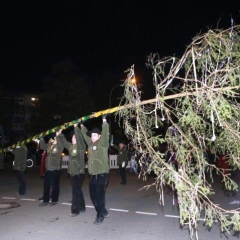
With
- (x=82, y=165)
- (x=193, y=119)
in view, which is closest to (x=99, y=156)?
(x=82, y=165)

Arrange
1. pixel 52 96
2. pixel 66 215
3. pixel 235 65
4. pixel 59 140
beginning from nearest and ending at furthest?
pixel 235 65
pixel 66 215
pixel 59 140
pixel 52 96

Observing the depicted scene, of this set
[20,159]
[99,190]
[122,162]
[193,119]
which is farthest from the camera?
[122,162]

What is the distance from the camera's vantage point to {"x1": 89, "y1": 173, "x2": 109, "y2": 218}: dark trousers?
25.7 feet

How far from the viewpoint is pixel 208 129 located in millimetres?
5230

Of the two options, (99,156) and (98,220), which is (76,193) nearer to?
(98,220)

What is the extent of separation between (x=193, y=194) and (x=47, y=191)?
587cm

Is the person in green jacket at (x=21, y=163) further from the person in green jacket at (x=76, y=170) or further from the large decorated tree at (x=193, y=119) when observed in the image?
the large decorated tree at (x=193, y=119)

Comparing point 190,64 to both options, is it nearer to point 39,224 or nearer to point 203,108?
point 203,108

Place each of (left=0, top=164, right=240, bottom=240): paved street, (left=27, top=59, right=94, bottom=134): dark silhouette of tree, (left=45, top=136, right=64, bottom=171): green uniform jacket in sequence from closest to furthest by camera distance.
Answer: (left=0, top=164, right=240, bottom=240): paved street < (left=45, top=136, right=64, bottom=171): green uniform jacket < (left=27, top=59, right=94, bottom=134): dark silhouette of tree

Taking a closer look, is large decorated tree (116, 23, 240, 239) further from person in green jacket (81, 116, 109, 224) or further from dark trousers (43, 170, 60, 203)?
dark trousers (43, 170, 60, 203)

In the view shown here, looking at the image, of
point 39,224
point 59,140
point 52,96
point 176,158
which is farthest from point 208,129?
point 52,96

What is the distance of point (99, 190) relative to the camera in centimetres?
780

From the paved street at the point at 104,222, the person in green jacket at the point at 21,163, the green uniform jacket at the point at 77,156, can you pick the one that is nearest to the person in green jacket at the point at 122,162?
the paved street at the point at 104,222

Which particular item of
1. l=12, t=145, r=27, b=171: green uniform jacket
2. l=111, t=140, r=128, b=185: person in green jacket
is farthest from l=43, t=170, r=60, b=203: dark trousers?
l=111, t=140, r=128, b=185: person in green jacket
